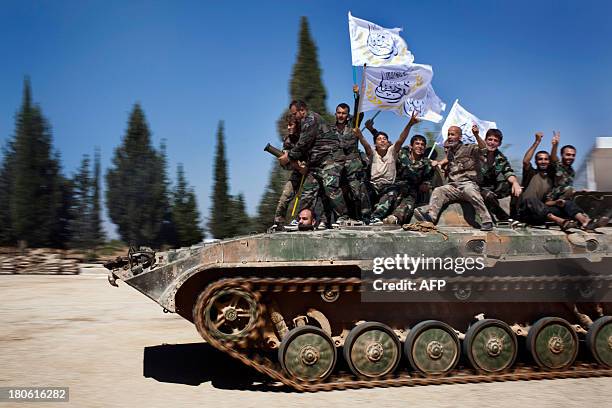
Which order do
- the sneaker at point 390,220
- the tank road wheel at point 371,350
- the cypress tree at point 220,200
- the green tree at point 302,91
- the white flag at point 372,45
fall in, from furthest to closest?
the cypress tree at point 220,200 < the green tree at point 302,91 < the white flag at point 372,45 < the sneaker at point 390,220 < the tank road wheel at point 371,350

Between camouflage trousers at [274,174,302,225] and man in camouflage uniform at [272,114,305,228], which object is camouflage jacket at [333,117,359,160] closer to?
man in camouflage uniform at [272,114,305,228]

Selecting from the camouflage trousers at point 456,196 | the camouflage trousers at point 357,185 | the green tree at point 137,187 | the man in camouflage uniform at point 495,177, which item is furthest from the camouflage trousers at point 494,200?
the green tree at point 137,187

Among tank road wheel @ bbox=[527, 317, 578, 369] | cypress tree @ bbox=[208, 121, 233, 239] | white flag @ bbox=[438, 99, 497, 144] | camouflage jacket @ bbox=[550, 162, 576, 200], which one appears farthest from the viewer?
cypress tree @ bbox=[208, 121, 233, 239]

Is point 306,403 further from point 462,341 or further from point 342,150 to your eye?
point 342,150

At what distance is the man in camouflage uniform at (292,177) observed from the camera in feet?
33.1

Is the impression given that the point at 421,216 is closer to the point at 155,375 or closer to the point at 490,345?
the point at 490,345

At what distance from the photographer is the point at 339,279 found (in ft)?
27.8

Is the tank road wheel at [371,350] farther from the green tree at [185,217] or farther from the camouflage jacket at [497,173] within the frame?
the green tree at [185,217]

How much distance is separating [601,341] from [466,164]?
327 centimetres

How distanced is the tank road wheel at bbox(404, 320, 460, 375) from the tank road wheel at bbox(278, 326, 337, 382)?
1151 mm

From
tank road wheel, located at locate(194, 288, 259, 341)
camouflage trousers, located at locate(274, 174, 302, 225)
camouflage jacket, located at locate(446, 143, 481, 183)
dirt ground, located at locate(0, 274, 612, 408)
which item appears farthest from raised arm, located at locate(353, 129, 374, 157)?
dirt ground, located at locate(0, 274, 612, 408)

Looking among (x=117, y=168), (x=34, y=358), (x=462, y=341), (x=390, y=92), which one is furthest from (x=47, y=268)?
(x=462, y=341)

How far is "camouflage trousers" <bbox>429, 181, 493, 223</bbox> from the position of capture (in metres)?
9.44

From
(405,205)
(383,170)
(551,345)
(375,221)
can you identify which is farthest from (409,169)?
(551,345)
